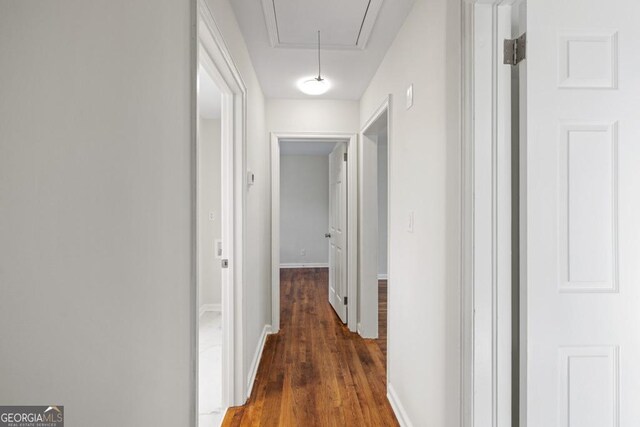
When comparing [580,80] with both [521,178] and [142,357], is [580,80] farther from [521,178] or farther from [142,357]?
[142,357]

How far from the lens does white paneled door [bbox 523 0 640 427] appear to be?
1.17m

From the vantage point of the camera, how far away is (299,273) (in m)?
6.72

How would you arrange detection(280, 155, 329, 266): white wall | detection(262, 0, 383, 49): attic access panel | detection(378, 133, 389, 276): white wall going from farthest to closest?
detection(280, 155, 329, 266): white wall → detection(378, 133, 389, 276): white wall → detection(262, 0, 383, 49): attic access panel

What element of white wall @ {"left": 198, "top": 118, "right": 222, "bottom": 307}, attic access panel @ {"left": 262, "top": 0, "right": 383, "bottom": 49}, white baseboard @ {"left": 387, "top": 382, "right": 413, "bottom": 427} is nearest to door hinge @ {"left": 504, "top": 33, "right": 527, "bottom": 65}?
attic access panel @ {"left": 262, "top": 0, "right": 383, "bottom": 49}

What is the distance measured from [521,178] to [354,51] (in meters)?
1.72

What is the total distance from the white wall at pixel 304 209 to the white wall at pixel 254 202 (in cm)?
371

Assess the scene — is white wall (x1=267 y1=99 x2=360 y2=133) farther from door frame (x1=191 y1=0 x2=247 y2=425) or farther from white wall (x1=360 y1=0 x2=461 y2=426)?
door frame (x1=191 y1=0 x2=247 y2=425)

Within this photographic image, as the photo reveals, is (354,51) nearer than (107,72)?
No

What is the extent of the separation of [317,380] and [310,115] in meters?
2.47

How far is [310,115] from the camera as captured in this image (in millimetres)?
3537

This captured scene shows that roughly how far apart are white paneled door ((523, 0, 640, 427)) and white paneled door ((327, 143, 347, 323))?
8.48 feet

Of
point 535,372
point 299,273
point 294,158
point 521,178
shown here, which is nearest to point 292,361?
point 535,372

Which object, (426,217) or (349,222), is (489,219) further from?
(349,222)

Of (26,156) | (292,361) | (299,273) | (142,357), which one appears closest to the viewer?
(26,156)
